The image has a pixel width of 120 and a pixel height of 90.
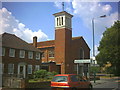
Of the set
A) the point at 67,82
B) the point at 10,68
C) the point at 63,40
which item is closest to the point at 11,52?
the point at 10,68

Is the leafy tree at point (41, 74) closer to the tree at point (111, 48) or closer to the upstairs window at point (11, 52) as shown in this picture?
the upstairs window at point (11, 52)

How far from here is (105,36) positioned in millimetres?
40688

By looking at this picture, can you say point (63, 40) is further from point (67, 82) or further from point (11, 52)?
point (67, 82)

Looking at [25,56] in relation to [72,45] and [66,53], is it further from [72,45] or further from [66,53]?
[72,45]

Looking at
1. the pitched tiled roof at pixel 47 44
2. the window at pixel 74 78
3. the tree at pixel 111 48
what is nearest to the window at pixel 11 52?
the tree at pixel 111 48

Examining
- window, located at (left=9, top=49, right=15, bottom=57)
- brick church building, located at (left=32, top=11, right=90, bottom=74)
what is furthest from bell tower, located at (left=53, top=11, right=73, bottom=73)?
window, located at (left=9, top=49, right=15, bottom=57)

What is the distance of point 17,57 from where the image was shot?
33000 millimetres

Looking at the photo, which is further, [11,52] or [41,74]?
[11,52]

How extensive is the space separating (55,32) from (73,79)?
33.6 metres

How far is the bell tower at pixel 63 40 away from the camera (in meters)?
44.5

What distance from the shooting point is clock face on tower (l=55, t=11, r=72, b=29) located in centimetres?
4600

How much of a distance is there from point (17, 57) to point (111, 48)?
Answer: 61.0ft

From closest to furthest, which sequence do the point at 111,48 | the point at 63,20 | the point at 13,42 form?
the point at 13,42 < the point at 111,48 < the point at 63,20

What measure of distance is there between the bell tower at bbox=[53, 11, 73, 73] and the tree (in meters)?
8.56
